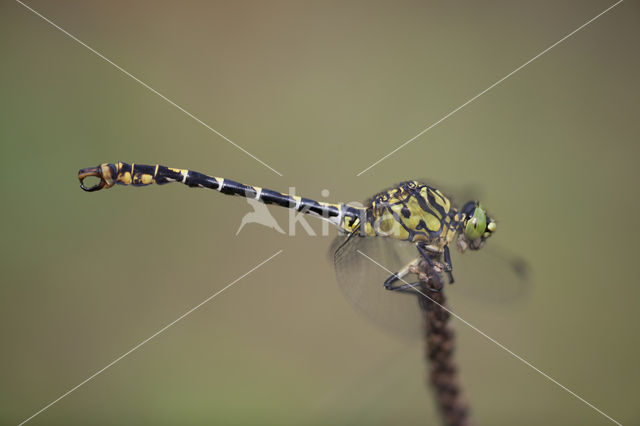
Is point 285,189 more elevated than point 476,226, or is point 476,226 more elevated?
point 285,189

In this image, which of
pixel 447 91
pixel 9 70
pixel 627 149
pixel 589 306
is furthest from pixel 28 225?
pixel 627 149
